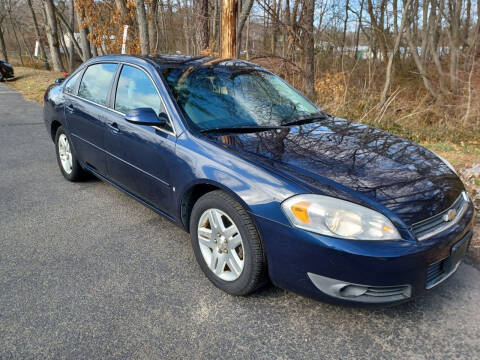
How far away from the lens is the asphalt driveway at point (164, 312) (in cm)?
209

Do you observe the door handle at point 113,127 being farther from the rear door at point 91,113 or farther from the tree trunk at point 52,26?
the tree trunk at point 52,26

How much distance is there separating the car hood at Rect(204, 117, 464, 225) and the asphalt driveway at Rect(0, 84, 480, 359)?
69cm

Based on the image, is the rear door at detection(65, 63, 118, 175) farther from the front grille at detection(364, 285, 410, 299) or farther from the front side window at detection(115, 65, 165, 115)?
the front grille at detection(364, 285, 410, 299)

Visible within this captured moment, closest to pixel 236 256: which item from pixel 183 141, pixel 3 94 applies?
pixel 183 141

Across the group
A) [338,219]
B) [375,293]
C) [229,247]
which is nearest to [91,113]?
[229,247]

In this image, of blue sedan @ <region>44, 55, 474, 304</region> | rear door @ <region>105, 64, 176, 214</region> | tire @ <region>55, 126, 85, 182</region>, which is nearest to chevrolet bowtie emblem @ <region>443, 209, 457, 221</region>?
blue sedan @ <region>44, 55, 474, 304</region>

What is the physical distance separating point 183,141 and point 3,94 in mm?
13608

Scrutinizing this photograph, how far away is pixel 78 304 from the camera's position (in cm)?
243

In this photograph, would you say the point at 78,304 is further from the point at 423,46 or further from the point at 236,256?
the point at 423,46

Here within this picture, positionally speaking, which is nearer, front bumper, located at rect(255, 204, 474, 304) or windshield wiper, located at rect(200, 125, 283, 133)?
front bumper, located at rect(255, 204, 474, 304)

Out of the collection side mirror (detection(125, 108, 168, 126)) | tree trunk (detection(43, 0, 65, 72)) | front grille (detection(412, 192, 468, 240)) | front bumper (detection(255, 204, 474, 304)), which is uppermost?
tree trunk (detection(43, 0, 65, 72))

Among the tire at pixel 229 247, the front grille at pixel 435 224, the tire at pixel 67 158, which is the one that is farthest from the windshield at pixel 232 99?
the tire at pixel 67 158

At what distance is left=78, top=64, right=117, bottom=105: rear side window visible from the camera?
12.1 feet

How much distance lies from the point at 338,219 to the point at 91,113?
2791 mm
